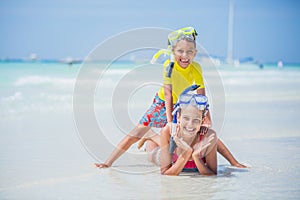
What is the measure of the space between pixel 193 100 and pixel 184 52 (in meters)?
0.52

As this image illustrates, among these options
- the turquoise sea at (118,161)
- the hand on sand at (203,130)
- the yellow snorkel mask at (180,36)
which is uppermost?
the yellow snorkel mask at (180,36)

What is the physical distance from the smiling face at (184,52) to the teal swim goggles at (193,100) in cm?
40

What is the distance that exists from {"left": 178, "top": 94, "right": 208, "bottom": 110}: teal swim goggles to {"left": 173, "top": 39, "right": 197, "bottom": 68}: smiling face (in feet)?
1.30

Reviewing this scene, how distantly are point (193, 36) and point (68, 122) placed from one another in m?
3.88

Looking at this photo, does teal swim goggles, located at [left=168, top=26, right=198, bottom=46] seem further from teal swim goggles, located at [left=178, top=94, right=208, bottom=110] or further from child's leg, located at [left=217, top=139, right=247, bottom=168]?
child's leg, located at [left=217, top=139, right=247, bottom=168]

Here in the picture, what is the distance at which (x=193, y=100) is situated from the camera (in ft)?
14.6

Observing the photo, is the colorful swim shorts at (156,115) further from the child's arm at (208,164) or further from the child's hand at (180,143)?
the child's arm at (208,164)

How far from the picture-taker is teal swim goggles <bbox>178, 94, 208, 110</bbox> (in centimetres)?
444

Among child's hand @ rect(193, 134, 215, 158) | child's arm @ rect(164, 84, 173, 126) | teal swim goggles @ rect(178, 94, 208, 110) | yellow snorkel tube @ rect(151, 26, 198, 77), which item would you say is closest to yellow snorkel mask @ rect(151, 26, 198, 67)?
yellow snorkel tube @ rect(151, 26, 198, 77)

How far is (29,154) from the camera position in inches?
213

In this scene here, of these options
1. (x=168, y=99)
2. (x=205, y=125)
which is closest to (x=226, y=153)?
(x=205, y=125)

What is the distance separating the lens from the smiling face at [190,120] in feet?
14.6

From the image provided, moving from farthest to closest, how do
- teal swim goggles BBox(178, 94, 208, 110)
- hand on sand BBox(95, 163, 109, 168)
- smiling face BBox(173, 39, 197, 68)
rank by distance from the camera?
hand on sand BBox(95, 163, 109, 168), smiling face BBox(173, 39, 197, 68), teal swim goggles BBox(178, 94, 208, 110)

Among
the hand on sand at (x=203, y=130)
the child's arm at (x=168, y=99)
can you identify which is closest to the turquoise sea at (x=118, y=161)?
the hand on sand at (x=203, y=130)
